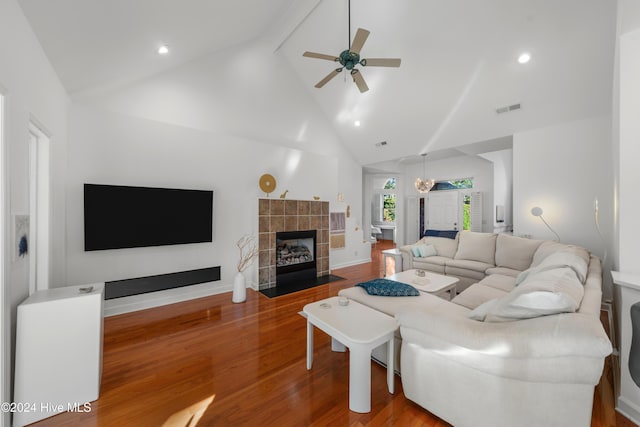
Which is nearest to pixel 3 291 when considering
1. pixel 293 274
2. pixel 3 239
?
pixel 3 239

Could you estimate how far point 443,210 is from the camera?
7789 millimetres

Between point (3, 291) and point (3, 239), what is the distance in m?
0.30

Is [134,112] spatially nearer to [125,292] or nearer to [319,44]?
[125,292]

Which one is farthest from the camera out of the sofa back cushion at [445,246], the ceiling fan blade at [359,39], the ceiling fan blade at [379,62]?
the sofa back cushion at [445,246]

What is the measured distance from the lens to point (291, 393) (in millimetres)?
1935

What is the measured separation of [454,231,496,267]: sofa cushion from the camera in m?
4.32

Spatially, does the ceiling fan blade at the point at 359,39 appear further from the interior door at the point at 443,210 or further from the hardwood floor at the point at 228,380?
the interior door at the point at 443,210

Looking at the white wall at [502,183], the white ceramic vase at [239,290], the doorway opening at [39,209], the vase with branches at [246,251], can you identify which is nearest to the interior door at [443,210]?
the white wall at [502,183]

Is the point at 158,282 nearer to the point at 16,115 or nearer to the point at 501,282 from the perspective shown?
the point at 16,115

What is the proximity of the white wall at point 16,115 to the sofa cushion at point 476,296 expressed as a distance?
11.6 feet

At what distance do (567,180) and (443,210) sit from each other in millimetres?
3698

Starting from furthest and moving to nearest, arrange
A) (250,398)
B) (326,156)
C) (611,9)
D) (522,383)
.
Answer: (326,156)
(611,9)
(250,398)
(522,383)

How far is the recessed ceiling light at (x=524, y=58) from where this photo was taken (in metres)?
3.40

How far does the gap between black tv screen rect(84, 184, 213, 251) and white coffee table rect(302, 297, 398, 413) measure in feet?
8.17
